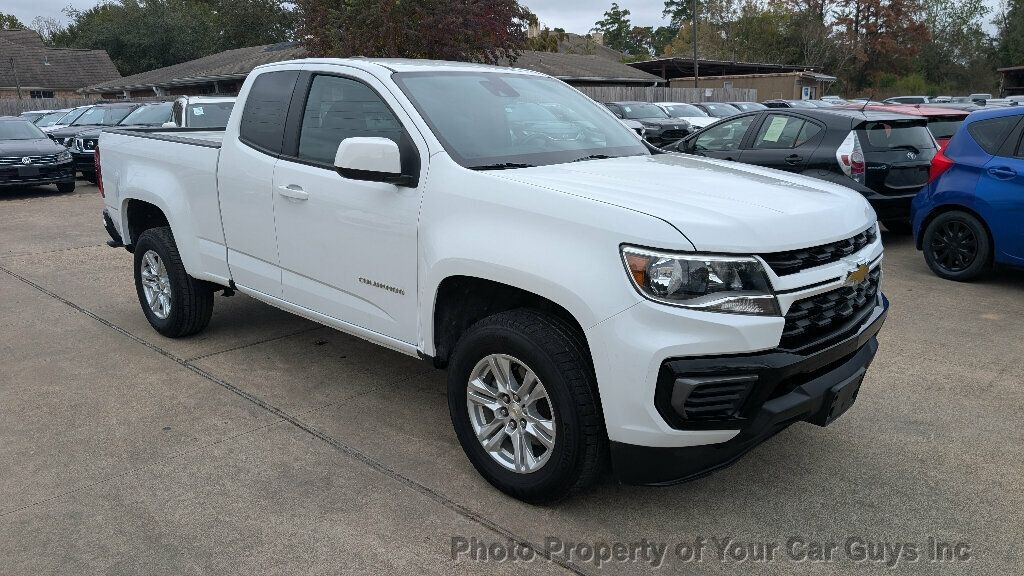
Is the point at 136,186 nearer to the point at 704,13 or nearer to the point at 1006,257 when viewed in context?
the point at 1006,257

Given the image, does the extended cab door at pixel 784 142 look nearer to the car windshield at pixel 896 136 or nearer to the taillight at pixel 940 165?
the car windshield at pixel 896 136

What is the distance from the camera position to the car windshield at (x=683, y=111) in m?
20.2

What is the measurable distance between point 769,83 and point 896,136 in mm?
40015

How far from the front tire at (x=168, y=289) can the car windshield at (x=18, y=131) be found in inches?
477

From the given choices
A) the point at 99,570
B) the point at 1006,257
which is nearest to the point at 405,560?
the point at 99,570

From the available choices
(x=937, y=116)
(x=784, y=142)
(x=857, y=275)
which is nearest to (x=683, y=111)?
(x=937, y=116)

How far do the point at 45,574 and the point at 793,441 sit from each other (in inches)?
131

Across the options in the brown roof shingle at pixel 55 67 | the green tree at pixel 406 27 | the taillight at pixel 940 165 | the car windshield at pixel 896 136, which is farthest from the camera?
the brown roof shingle at pixel 55 67

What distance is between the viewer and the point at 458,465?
150 inches

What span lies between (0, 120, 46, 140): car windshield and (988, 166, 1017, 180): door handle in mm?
16137

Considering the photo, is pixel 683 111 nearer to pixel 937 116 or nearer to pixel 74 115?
pixel 937 116

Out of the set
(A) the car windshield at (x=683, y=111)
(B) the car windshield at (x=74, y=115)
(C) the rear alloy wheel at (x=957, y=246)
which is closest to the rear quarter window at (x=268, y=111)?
(C) the rear alloy wheel at (x=957, y=246)

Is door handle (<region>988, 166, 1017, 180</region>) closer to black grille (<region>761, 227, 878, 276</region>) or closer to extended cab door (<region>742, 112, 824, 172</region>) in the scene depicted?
extended cab door (<region>742, 112, 824, 172</region>)

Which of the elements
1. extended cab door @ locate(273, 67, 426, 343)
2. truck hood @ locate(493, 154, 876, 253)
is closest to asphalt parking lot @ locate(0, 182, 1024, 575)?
extended cab door @ locate(273, 67, 426, 343)
